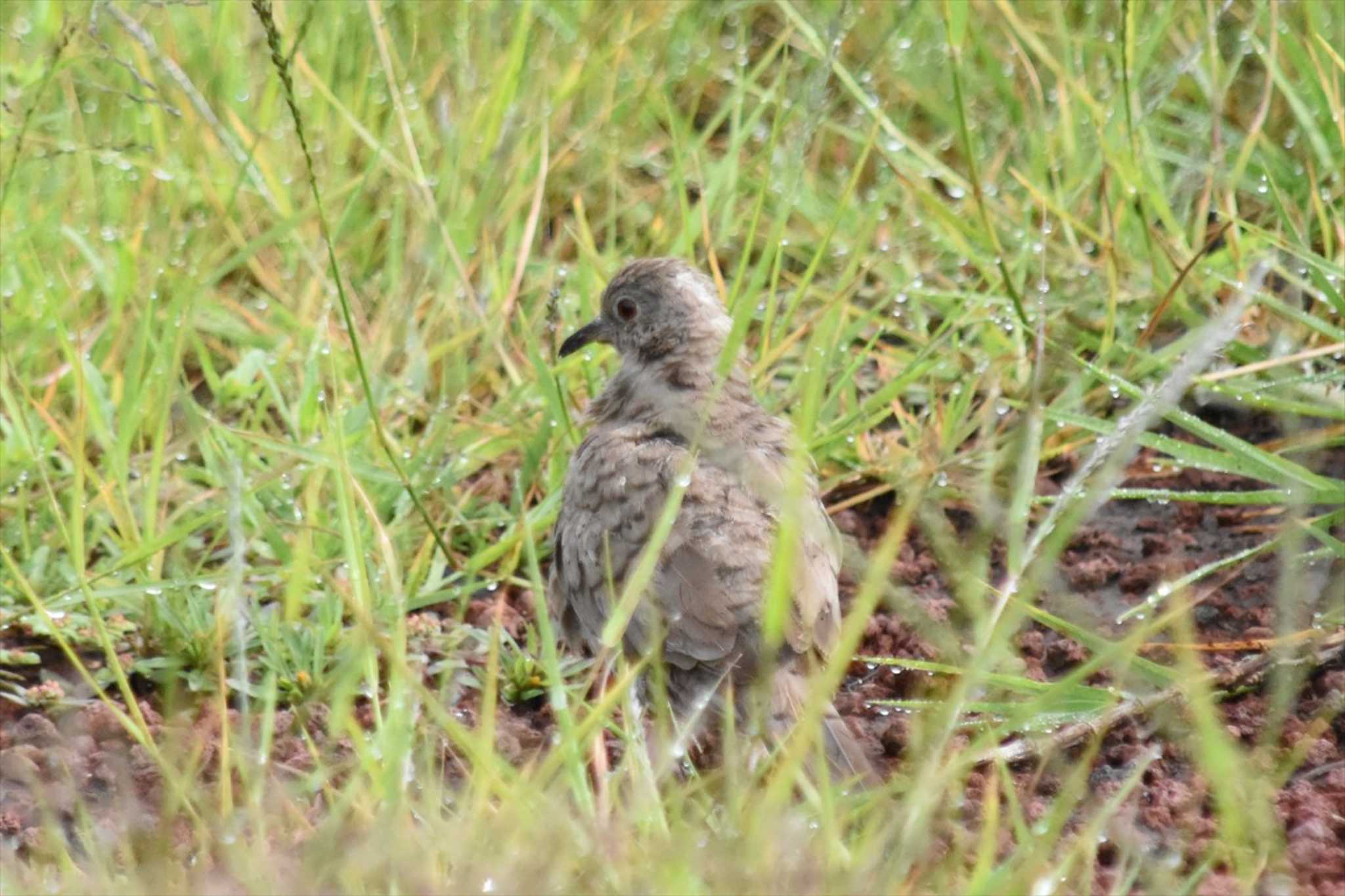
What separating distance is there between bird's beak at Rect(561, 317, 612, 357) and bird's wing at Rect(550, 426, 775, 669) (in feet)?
1.53

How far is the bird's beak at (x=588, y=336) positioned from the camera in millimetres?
4453

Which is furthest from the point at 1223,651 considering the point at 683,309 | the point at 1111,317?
the point at 683,309

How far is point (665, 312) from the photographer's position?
4.32 metres

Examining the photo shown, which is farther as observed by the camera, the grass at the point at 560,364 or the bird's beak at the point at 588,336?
the bird's beak at the point at 588,336

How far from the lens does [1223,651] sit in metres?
3.82

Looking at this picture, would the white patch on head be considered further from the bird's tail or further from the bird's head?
the bird's tail

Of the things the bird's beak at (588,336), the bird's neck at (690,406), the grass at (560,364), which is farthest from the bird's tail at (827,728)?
the bird's beak at (588,336)

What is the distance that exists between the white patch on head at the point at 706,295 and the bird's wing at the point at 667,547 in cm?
43

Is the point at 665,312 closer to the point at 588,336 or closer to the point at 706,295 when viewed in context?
the point at 706,295

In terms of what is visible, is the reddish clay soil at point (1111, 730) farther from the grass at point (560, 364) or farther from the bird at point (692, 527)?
the bird at point (692, 527)

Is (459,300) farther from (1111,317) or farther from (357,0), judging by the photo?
(1111,317)

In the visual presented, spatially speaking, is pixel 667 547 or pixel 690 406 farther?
pixel 690 406

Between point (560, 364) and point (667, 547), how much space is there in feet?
4.43

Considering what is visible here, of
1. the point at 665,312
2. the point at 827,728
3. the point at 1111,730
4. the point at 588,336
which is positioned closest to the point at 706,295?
the point at 665,312
